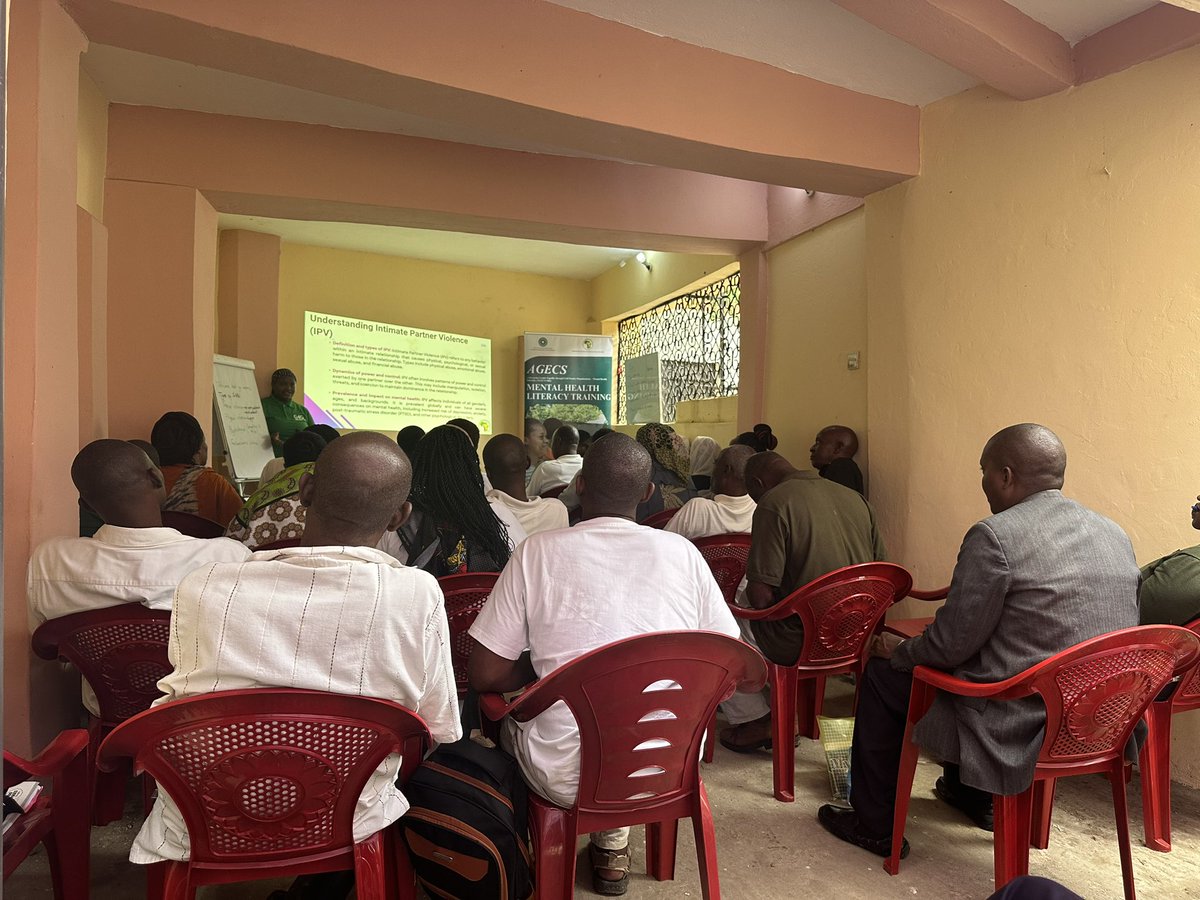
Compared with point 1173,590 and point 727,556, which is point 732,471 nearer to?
point 727,556

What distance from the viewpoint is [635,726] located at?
1.88 metres

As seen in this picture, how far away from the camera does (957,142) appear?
4070 mm

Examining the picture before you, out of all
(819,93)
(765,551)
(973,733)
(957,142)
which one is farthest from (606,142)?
(973,733)

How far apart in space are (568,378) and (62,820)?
8.29 m

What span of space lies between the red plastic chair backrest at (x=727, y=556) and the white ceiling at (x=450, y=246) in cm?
485

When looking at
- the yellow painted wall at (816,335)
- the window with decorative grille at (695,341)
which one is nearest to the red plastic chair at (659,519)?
the yellow painted wall at (816,335)

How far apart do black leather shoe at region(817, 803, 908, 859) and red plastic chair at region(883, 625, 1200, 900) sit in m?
0.40

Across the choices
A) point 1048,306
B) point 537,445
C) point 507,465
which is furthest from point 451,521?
point 537,445

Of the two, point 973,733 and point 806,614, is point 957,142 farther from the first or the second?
point 973,733

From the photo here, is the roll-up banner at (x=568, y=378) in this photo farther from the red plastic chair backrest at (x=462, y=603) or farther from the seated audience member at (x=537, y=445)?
the red plastic chair backrest at (x=462, y=603)

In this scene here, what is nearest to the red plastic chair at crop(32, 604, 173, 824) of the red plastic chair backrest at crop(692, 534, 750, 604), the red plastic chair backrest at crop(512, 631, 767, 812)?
the red plastic chair backrest at crop(512, 631, 767, 812)

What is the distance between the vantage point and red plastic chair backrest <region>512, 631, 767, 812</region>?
1.79 meters

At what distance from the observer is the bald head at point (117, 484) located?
2.36 m

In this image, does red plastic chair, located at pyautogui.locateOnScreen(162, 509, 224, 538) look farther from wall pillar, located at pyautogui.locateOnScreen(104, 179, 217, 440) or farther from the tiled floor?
wall pillar, located at pyautogui.locateOnScreen(104, 179, 217, 440)
